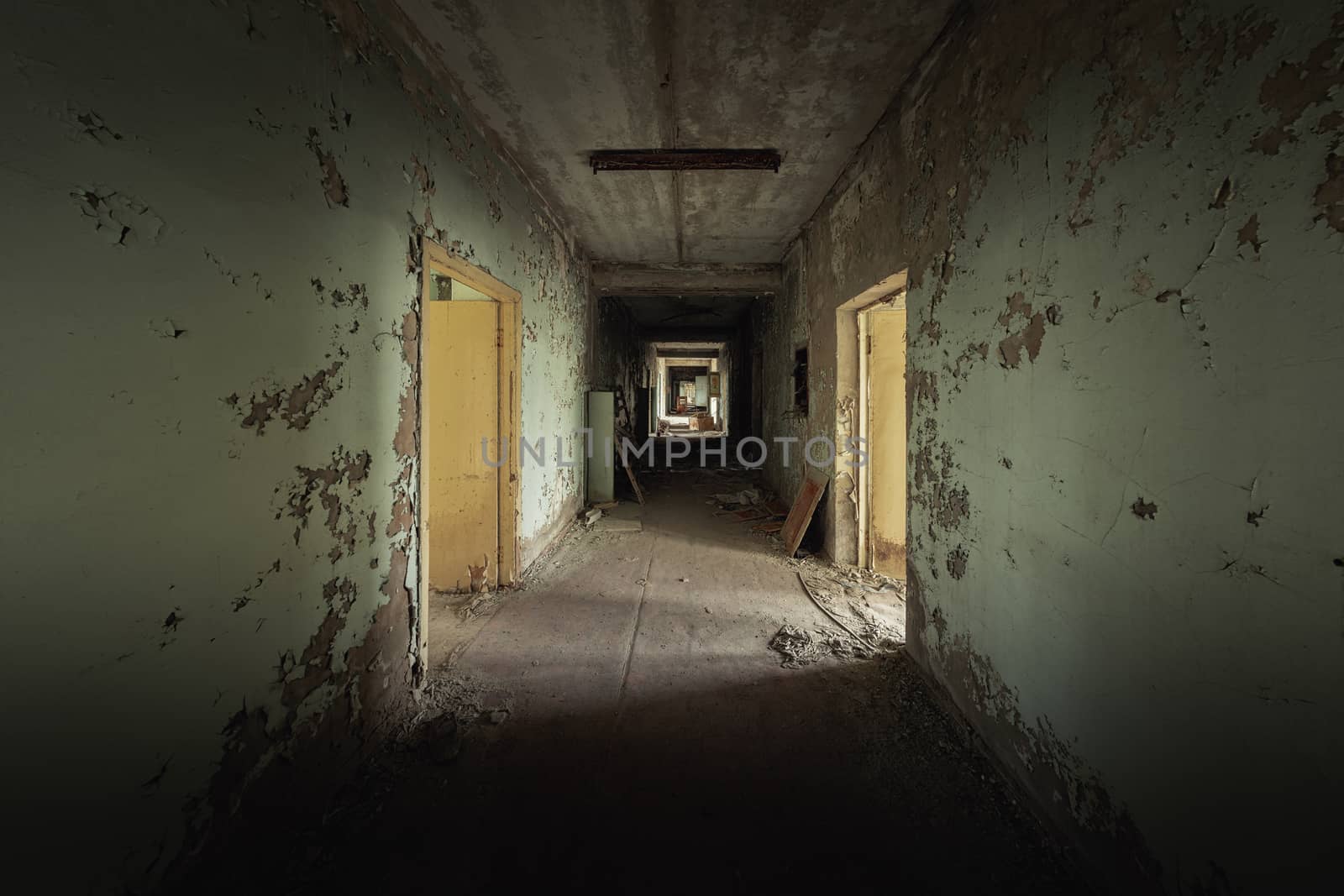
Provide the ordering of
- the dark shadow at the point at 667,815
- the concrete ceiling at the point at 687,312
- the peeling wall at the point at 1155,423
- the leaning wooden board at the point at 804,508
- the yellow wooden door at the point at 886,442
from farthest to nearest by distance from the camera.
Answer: the concrete ceiling at the point at 687,312, the leaning wooden board at the point at 804,508, the yellow wooden door at the point at 886,442, the dark shadow at the point at 667,815, the peeling wall at the point at 1155,423

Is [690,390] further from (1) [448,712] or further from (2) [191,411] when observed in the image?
(2) [191,411]

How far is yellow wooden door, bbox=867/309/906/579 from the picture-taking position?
3637 mm

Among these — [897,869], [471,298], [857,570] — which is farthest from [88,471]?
[857,570]

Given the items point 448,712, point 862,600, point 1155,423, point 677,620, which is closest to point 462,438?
point 448,712

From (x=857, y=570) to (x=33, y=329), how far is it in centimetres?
414

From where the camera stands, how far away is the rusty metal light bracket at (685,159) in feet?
10.1

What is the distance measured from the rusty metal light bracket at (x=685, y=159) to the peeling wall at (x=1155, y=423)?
1.26m

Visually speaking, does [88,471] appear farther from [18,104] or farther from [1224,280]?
[1224,280]

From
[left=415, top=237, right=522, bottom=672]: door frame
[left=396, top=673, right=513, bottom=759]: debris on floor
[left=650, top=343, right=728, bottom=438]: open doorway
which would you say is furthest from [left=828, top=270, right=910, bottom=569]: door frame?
[left=650, top=343, right=728, bottom=438]: open doorway

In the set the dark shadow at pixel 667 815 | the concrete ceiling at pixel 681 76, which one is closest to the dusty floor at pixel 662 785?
the dark shadow at pixel 667 815

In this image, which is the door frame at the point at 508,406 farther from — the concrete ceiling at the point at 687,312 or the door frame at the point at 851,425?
the concrete ceiling at the point at 687,312

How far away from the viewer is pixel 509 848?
4.88 ft

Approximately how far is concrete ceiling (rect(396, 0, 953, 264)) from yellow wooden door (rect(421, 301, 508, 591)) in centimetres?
121

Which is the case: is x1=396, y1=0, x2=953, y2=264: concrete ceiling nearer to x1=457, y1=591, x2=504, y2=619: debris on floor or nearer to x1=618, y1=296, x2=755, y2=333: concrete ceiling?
x1=457, y1=591, x2=504, y2=619: debris on floor
